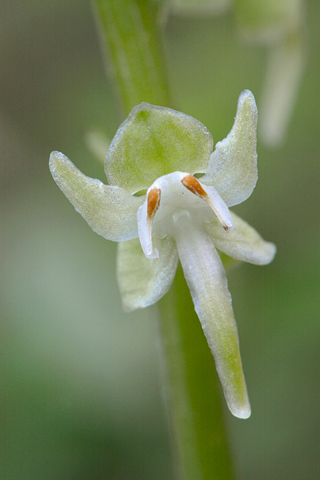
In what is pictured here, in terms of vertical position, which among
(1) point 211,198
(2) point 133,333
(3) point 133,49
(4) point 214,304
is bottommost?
(2) point 133,333

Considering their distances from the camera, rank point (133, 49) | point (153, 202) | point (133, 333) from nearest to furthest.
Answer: point (153, 202) < point (133, 49) < point (133, 333)

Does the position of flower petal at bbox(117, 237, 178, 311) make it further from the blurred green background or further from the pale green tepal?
the blurred green background

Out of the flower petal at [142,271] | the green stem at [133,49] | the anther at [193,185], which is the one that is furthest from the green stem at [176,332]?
the anther at [193,185]

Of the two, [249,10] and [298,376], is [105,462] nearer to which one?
[298,376]

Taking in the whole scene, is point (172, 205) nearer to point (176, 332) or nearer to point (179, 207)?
point (179, 207)

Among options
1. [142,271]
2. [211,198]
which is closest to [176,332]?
[142,271]

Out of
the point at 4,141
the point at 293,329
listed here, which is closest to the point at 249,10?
the point at 293,329

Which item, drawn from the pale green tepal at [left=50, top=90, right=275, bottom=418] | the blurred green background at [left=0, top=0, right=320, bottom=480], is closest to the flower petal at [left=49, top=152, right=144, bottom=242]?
the pale green tepal at [left=50, top=90, right=275, bottom=418]
